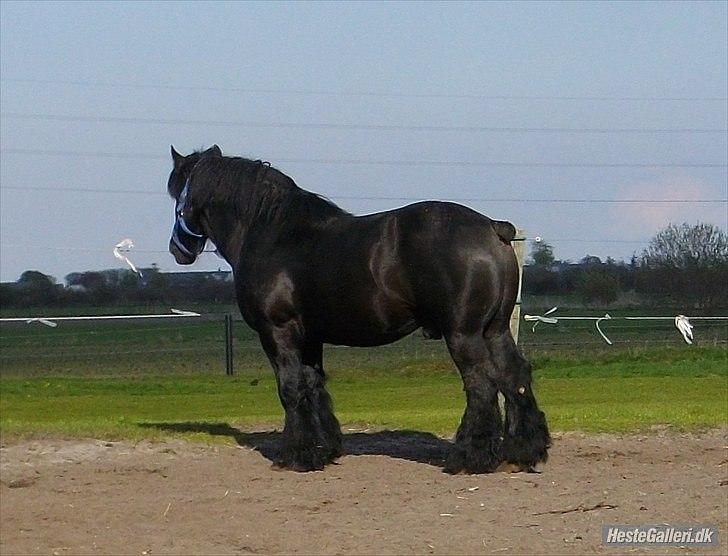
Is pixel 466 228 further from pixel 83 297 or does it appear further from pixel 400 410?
pixel 83 297

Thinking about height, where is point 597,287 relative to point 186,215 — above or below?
below

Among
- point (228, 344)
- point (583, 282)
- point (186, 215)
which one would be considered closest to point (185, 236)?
point (186, 215)

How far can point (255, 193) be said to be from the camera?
32.6ft

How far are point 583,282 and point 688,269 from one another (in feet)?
8.31

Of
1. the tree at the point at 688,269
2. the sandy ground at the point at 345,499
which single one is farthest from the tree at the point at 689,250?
the sandy ground at the point at 345,499

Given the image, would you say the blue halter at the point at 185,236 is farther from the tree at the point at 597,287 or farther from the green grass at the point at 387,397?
the tree at the point at 597,287

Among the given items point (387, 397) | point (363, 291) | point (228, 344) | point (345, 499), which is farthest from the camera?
point (228, 344)

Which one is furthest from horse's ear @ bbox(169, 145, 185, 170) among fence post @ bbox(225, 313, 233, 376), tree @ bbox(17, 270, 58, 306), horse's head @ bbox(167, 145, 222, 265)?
tree @ bbox(17, 270, 58, 306)

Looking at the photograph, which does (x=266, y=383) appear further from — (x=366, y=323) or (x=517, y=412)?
(x=517, y=412)

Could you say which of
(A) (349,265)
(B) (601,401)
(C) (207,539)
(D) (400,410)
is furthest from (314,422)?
(B) (601,401)

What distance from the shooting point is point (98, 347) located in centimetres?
2461

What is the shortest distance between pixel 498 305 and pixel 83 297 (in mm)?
16732

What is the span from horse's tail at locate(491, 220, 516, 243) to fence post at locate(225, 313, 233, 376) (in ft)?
42.4

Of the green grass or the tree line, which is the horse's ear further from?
the tree line
